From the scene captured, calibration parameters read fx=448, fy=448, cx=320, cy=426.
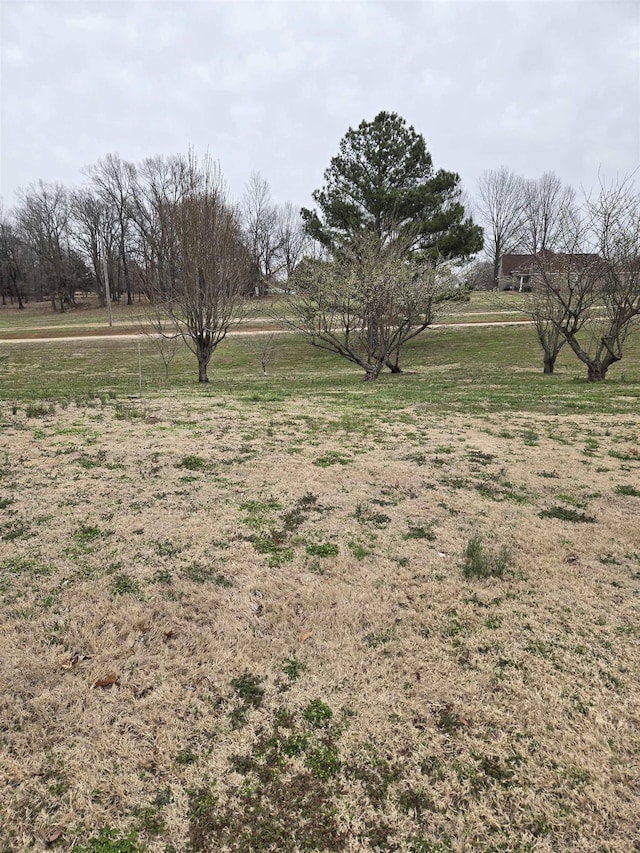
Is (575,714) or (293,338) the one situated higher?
(293,338)

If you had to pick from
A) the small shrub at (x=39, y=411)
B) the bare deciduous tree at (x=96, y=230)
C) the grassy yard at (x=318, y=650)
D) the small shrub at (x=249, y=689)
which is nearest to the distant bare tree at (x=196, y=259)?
the small shrub at (x=39, y=411)

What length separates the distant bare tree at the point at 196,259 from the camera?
10.3m

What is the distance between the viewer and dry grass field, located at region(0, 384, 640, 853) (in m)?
1.45

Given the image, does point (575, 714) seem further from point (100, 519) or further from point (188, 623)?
point (100, 519)

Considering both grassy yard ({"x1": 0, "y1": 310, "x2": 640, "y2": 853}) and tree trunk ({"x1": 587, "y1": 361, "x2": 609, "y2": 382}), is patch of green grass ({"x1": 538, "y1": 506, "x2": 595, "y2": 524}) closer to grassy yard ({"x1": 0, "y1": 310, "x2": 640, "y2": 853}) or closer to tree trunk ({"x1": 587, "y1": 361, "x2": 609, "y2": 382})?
grassy yard ({"x1": 0, "y1": 310, "x2": 640, "y2": 853})

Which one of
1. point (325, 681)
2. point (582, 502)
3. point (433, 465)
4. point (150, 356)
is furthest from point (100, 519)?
point (150, 356)

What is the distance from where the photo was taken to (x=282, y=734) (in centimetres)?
172

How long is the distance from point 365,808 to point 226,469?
3.23m

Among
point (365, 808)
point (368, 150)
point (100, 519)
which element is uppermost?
point (368, 150)

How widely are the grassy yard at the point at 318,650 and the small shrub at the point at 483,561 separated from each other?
0.02 m

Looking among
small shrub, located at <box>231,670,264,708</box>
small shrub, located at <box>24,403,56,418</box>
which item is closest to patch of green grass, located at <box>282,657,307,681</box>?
small shrub, located at <box>231,670,264,708</box>

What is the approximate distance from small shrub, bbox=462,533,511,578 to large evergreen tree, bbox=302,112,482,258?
17.7 meters

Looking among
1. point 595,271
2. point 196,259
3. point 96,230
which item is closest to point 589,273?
point 595,271

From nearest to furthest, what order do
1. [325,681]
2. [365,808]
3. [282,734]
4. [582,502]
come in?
[365,808] → [282,734] → [325,681] → [582,502]
